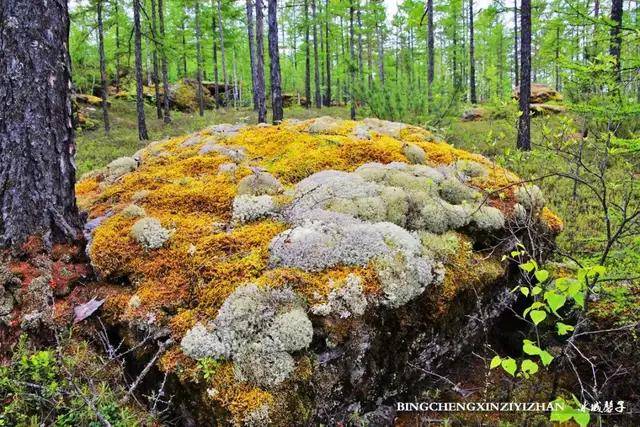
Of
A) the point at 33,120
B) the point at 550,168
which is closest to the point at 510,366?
the point at 33,120

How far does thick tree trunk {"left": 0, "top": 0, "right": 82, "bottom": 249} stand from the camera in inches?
149

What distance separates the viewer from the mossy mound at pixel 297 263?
9.84ft

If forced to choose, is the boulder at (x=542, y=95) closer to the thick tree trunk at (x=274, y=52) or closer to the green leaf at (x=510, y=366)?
the thick tree trunk at (x=274, y=52)

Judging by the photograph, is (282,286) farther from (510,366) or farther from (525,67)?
(525,67)

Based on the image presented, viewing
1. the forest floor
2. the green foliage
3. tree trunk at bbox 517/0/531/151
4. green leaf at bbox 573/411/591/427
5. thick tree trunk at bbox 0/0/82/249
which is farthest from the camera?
tree trunk at bbox 517/0/531/151

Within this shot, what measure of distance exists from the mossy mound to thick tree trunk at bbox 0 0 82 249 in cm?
56

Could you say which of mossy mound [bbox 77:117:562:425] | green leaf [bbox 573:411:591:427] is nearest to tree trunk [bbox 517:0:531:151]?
mossy mound [bbox 77:117:562:425]

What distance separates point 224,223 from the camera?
13.9 feet

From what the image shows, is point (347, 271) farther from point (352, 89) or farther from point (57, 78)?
point (352, 89)

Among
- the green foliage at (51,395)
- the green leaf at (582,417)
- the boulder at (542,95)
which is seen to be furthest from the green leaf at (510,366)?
the boulder at (542,95)

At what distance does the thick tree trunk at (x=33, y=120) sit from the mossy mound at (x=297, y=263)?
1.83 ft

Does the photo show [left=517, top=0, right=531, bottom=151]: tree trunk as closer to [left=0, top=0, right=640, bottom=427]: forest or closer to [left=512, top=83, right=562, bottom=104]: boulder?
[left=0, top=0, right=640, bottom=427]: forest

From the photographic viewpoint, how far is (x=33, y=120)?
385 cm

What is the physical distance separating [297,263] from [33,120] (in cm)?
277
